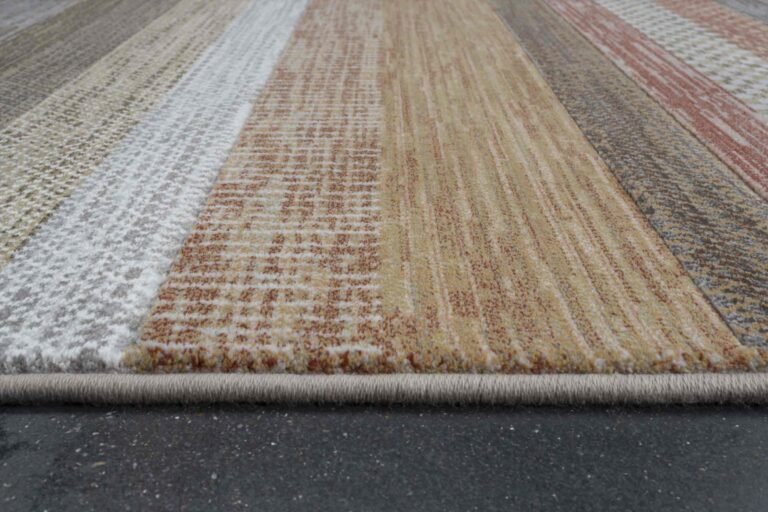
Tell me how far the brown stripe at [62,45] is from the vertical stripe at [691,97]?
1.15m

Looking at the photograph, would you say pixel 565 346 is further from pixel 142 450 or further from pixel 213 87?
pixel 213 87

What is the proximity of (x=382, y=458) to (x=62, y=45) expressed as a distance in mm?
1409

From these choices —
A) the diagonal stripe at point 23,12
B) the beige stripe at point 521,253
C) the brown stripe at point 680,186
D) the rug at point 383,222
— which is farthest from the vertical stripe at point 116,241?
the diagonal stripe at point 23,12

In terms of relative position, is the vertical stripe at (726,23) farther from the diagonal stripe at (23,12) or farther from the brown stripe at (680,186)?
the diagonal stripe at (23,12)

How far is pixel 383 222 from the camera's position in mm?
857

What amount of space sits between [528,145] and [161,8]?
1.33 metres

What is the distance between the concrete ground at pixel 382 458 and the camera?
1.73 feet

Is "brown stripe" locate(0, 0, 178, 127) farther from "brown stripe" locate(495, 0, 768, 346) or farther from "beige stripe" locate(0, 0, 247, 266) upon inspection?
"brown stripe" locate(495, 0, 768, 346)

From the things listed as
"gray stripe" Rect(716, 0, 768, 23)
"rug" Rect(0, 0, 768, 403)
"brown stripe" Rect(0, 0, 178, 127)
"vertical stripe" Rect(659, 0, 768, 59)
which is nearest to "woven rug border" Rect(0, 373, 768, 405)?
"rug" Rect(0, 0, 768, 403)

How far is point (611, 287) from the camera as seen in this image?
0.73 metres

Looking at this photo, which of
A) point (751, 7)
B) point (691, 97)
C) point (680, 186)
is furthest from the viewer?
point (751, 7)

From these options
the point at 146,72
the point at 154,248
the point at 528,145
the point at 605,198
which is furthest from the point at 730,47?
the point at 154,248

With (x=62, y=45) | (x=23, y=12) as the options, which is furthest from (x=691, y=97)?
(x=23, y=12)

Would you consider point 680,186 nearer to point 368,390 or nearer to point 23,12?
point 368,390
